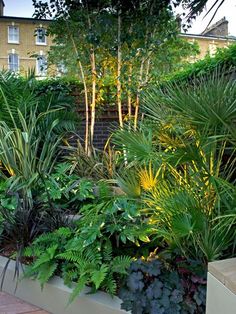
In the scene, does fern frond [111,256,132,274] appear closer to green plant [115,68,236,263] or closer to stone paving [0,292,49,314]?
green plant [115,68,236,263]

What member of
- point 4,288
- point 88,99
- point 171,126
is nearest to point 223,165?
point 171,126

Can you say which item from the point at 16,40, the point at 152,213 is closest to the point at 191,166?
the point at 152,213

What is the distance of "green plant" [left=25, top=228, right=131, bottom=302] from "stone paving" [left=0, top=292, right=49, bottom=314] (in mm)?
228

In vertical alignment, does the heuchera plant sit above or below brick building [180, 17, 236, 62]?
below

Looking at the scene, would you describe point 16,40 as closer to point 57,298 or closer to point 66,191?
point 66,191

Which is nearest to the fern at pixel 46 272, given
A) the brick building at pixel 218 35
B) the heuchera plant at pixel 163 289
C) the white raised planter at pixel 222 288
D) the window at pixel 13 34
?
the heuchera plant at pixel 163 289

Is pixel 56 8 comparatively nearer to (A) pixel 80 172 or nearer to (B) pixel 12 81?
(B) pixel 12 81

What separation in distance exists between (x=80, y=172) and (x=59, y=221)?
114cm

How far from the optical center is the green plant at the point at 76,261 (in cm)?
214

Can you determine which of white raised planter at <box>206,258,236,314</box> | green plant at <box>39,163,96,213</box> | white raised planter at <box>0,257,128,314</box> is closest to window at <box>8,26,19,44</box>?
green plant at <box>39,163,96,213</box>

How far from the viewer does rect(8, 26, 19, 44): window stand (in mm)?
22828

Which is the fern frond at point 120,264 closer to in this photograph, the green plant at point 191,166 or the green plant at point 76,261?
the green plant at point 76,261

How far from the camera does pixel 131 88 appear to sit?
422 centimetres

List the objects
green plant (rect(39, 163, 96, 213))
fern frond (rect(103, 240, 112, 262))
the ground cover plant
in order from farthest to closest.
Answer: green plant (rect(39, 163, 96, 213)) → fern frond (rect(103, 240, 112, 262)) → the ground cover plant
